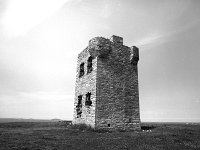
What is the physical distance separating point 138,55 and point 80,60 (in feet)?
18.2

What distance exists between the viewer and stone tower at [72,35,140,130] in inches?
508

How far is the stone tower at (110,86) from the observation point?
1290cm

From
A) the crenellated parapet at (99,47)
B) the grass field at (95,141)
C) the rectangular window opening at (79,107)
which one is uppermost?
the crenellated parapet at (99,47)

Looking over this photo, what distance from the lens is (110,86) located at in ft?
44.7

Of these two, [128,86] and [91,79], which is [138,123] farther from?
[91,79]

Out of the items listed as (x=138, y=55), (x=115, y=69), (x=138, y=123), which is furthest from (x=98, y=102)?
(x=138, y=55)

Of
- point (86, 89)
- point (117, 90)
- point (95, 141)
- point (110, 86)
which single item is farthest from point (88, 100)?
point (95, 141)

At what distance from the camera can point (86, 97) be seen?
14.5m

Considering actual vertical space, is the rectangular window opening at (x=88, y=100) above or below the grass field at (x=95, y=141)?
above

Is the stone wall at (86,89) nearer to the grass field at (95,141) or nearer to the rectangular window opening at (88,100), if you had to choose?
the rectangular window opening at (88,100)

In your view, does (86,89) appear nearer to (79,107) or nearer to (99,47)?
(79,107)

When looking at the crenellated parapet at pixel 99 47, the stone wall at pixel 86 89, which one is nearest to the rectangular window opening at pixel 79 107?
the stone wall at pixel 86 89

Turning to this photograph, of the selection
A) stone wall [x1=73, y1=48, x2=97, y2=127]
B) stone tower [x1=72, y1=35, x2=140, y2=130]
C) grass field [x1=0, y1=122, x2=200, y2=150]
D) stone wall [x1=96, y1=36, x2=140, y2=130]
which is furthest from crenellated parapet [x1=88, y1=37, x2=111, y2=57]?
grass field [x1=0, y1=122, x2=200, y2=150]

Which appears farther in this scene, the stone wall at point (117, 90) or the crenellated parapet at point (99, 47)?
the crenellated parapet at point (99, 47)
